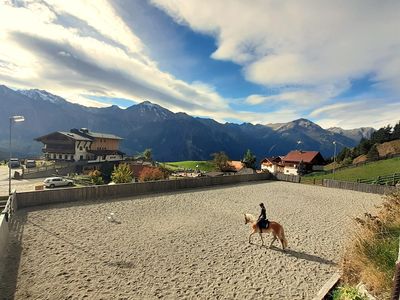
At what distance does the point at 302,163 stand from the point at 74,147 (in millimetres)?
59598

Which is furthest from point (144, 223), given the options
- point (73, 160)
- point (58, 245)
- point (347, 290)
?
point (73, 160)

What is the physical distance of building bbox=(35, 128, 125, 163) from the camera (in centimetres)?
6719

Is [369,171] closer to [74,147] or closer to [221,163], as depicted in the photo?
[221,163]

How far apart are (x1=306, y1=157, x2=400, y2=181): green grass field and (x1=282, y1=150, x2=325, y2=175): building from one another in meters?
16.6

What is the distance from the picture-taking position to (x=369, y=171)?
182ft

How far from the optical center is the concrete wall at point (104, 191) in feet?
71.9

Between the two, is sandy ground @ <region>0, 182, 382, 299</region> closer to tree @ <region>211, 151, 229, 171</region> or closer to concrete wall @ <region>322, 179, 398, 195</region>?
concrete wall @ <region>322, 179, 398, 195</region>

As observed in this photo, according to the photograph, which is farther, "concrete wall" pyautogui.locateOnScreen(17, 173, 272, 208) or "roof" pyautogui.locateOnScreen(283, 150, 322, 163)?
"roof" pyautogui.locateOnScreen(283, 150, 322, 163)

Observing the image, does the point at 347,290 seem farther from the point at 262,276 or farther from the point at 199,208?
the point at 199,208

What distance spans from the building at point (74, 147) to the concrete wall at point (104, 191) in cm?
4108

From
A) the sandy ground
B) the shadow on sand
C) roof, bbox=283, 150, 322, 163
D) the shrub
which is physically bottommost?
the shadow on sand

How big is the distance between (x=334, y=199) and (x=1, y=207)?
108 ft

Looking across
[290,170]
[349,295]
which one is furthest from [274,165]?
[349,295]

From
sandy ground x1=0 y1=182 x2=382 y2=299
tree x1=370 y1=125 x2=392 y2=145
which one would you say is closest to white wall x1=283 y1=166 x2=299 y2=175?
tree x1=370 y1=125 x2=392 y2=145
